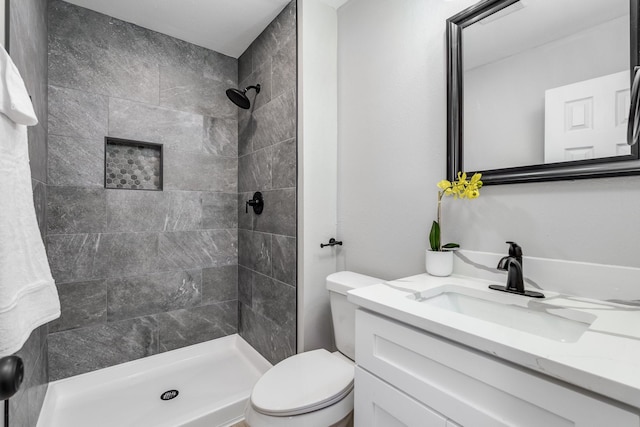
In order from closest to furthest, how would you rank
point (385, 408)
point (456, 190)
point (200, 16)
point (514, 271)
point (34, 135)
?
point (385, 408), point (514, 271), point (456, 190), point (34, 135), point (200, 16)

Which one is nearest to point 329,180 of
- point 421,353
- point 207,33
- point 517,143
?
point 517,143

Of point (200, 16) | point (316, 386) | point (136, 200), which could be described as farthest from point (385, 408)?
point (200, 16)

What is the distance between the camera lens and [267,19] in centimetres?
184

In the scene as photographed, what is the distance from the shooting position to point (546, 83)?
0.92 metres

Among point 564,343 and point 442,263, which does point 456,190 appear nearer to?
point 442,263

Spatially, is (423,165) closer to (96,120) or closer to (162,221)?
(162,221)

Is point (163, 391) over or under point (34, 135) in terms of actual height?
under

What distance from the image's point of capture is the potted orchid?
1070 millimetres

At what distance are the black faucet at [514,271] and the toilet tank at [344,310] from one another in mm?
582

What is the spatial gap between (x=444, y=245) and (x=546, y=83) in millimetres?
665

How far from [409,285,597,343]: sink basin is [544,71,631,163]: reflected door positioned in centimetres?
48

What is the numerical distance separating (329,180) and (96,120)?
1.53 meters

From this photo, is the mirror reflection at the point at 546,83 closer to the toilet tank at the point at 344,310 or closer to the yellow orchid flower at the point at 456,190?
the yellow orchid flower at the point at 456,190

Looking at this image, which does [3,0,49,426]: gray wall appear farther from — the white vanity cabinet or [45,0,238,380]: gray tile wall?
the white vanity cabinet
